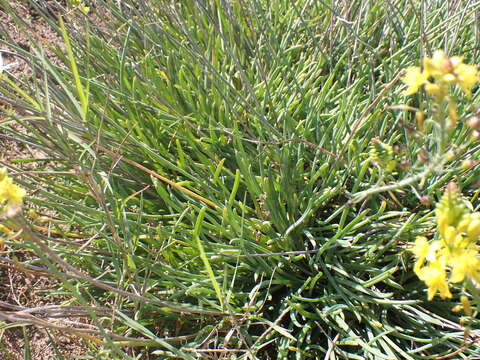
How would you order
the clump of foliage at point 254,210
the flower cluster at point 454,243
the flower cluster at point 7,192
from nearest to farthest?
the flower cluster at point 454,243
the flower cluster at point 7,192
the clump of foliage at point 254,210

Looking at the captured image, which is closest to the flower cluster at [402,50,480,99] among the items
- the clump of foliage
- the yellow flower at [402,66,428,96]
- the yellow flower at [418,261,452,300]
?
the yellow flower at [402,66,428,96]

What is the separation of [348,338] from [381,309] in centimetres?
20

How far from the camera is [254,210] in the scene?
1.80m

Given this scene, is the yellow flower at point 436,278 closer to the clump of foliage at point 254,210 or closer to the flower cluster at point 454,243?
the flower cluster at point 454,243

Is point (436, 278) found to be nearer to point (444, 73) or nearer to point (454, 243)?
point (454, 243)

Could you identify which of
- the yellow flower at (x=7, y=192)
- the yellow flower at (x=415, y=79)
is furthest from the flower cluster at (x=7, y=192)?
the yellow flower at (x=415, y=79)

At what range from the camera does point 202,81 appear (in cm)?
214

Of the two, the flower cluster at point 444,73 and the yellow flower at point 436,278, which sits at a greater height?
the flower cluster at point 444,73

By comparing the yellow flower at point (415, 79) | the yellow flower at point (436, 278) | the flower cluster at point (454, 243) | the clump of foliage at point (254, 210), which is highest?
the yellow flower at point (415, 79)

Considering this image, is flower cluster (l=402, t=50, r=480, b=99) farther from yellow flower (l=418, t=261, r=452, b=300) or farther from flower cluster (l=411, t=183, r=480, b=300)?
yellow flower (l=418, t=261, r=452, b=300)

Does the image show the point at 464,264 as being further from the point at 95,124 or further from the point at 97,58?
the point at 97,58

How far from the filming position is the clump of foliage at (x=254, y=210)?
152 cm

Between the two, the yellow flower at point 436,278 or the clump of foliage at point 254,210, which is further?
the clump of foliage at point 254,210

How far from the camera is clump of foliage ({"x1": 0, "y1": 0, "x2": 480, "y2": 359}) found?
1.52m
